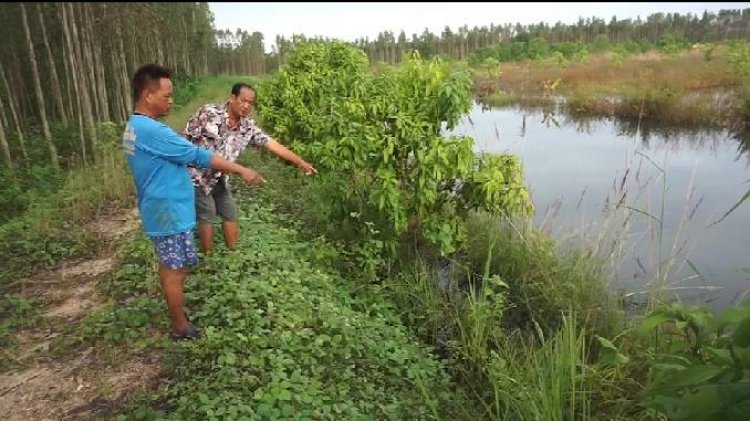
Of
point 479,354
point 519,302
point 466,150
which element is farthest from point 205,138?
point 519,302

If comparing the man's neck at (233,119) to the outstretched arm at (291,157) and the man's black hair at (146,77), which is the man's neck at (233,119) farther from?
the man's black hair at (146,77)

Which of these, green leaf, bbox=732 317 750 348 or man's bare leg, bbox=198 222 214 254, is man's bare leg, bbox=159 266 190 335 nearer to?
man's bare leg, bbox=198 222 214 254

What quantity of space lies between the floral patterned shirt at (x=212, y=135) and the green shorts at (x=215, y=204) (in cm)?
7

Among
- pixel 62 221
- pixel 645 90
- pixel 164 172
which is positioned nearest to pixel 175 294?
pixel 164 172

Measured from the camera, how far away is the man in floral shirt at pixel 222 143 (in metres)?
4.05

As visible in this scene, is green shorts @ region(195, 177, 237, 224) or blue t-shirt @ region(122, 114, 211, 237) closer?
blue t-shirt @ region(122, 114, 211, 237)

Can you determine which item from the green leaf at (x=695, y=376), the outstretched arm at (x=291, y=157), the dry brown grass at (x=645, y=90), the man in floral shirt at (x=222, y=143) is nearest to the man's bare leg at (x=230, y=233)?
the man in floral shirt at (x=222, y=143)

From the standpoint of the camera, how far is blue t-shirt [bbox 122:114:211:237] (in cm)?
287

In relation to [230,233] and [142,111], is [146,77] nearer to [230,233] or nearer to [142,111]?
[142,111]

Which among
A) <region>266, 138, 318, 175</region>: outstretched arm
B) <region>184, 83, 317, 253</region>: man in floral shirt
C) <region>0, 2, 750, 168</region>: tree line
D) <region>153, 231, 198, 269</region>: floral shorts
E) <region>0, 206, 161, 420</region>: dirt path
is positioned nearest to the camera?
<region>0, 206, 161, 420</region>: dirt path

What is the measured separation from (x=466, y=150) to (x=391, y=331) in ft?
4.95

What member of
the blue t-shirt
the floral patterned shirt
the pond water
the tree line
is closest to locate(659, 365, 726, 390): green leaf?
the pond water

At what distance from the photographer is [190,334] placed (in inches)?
129

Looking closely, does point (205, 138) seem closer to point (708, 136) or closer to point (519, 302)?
point (519, 302)
